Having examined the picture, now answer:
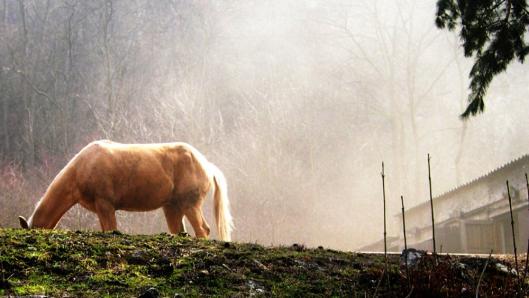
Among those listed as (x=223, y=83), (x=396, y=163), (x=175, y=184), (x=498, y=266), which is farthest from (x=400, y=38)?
(x=498, y=266)

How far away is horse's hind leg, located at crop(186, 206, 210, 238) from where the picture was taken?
11727 millimetres

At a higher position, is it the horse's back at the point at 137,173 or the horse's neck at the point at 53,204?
the horse's back at the point at 137,173

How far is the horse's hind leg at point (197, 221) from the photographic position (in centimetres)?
1173

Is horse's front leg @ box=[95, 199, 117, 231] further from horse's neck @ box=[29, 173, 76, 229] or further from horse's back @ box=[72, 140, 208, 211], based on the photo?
horse's neck @ box=[29, 173, 76, 229]

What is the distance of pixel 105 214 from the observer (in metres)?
10.5

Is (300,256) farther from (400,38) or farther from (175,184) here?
(400,38)

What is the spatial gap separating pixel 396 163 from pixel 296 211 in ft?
33.1

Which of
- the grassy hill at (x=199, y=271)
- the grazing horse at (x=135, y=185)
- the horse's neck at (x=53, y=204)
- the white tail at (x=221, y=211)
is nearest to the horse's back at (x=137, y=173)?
the grazing horse at (x=135, y=185)

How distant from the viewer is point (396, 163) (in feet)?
156

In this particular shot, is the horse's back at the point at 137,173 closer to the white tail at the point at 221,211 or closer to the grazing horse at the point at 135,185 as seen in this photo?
the grazing horse at the point at 135,185

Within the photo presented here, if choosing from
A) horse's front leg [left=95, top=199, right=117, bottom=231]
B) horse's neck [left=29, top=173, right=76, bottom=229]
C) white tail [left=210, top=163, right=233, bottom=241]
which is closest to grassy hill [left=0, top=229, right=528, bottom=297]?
horse's front leg [left=95, top=199, right=117, bottom=231]

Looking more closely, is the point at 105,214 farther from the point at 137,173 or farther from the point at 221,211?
the point at 221,211

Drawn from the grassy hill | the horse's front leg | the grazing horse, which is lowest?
the grassy hill

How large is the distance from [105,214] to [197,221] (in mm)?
1904
